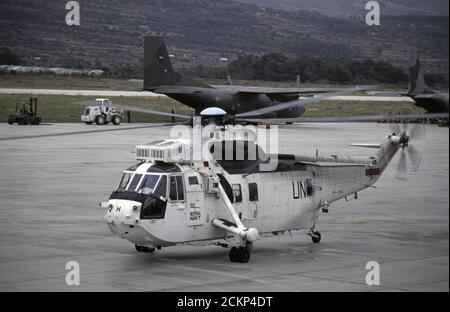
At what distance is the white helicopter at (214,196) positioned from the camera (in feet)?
66.1

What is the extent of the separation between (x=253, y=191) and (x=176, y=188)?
6.81 feet

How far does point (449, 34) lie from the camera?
10703mm

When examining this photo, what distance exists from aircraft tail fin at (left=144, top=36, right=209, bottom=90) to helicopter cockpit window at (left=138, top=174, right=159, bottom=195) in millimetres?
39033

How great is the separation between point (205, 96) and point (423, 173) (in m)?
27.0

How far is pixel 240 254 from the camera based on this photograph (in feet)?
68.3

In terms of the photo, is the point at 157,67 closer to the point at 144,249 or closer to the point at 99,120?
the point at 99,120

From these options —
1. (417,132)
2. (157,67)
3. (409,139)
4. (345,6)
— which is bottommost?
(409,139)

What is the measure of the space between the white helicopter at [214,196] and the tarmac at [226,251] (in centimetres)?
66

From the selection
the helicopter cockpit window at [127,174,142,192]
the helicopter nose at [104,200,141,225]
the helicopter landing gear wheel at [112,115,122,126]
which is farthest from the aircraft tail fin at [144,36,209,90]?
the helicopter nose at [104,200,141,225]

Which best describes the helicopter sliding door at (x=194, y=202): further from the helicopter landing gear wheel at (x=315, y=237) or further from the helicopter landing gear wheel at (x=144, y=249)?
the helicopter landing gear wheel at (x=315, y=237)

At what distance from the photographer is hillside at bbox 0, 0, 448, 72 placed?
183 ft

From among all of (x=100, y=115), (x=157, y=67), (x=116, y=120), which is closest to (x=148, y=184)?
(x=157, y=67)
